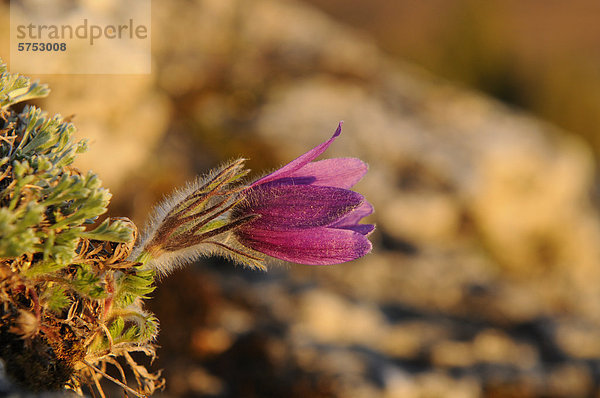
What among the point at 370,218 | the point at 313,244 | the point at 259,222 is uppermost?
the point at 370,218

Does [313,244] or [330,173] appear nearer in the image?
[313,244]

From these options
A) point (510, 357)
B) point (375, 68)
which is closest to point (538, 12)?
point (375, 68)

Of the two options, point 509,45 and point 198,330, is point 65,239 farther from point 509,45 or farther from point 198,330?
point 509,45

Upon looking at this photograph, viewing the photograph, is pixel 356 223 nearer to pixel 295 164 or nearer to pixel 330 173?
pixel 330 173

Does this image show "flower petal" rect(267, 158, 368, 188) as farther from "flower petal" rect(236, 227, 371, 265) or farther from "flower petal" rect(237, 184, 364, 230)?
"flower petal" rect(236, 227, 371, 265)

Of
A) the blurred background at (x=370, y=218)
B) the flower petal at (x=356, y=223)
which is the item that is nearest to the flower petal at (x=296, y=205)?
the flower petal at (x=356, y=223)

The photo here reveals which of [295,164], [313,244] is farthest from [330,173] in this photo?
[313,244]

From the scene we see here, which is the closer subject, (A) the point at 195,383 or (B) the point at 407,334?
(A) the point at 195,383

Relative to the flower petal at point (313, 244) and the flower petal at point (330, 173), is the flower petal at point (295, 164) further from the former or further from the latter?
the flower petal at point (313, 244)
